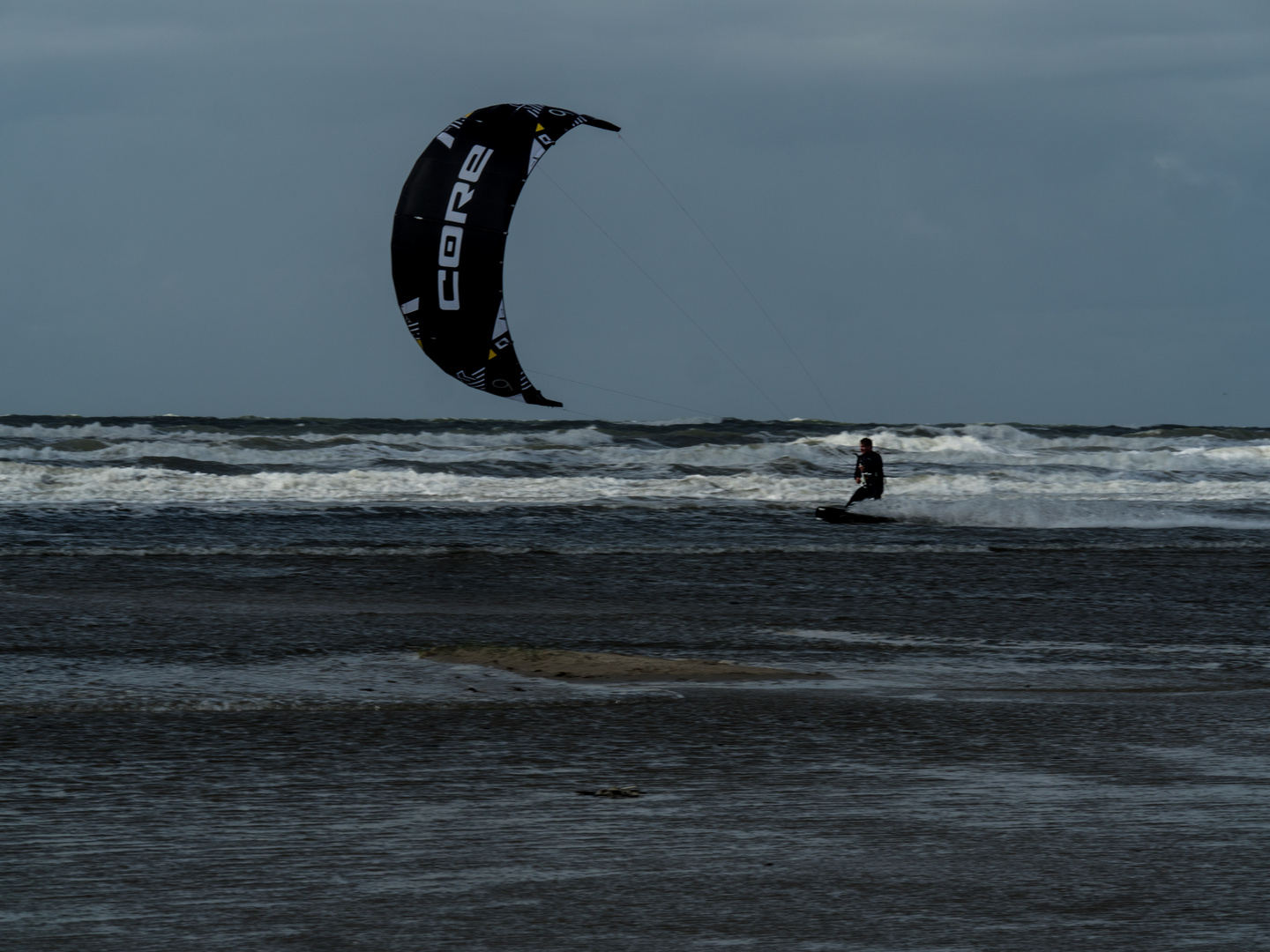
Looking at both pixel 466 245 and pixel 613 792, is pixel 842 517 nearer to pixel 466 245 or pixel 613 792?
pixel 466 245

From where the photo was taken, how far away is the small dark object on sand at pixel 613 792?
4.28 m

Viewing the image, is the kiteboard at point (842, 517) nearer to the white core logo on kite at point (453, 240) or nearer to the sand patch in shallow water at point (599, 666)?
the white core logo on kite at point (453, 240)

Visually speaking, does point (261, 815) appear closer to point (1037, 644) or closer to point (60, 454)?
point (1037, 644)

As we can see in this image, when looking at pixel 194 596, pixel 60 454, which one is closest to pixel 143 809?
pixel 194 596

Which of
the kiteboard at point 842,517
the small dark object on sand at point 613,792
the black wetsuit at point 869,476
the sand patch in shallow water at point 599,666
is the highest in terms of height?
the black wetsuit at point 869,476

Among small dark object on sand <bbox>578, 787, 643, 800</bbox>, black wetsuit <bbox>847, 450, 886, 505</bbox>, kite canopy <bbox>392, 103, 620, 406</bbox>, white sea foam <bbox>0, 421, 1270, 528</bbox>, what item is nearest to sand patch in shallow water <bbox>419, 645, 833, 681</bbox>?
small dark object on sand <bbox>578, 787, 643, 800</bbox>

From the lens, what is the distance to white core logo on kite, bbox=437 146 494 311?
50.9 ft

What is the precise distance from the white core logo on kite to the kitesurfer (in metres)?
6.42

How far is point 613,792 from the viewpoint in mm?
4309

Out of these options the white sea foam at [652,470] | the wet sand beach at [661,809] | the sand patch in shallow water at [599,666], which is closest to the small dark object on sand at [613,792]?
the wet sand beach at [661,809]

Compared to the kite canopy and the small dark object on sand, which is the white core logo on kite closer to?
the kite canopy

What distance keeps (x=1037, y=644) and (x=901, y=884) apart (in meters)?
5.34

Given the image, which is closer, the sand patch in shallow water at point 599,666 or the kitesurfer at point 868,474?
→ the sand patch in shallow water at point 599,666

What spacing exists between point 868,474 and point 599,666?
12823 mm
